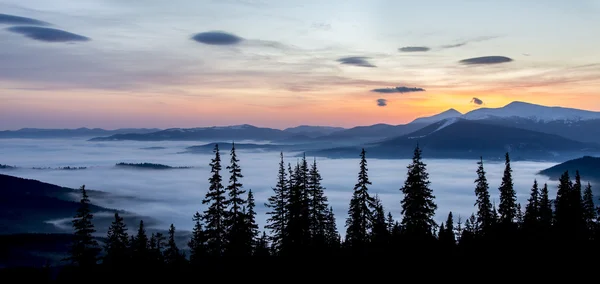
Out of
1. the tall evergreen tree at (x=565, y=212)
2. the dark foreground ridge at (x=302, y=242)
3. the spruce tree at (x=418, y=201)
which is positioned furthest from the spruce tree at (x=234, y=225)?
the tall evergreen tree at (x=565, y=212)

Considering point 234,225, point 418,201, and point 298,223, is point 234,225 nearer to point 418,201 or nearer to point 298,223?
point 298,223

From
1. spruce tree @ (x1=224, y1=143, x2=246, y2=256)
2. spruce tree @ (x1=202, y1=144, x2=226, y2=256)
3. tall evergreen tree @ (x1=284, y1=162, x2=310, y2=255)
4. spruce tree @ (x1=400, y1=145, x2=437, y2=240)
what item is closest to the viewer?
tall evergreen tree @ (x1=284, y1=162, x2=310, y2=255)

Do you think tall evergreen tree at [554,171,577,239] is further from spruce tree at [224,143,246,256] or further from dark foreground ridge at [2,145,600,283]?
spruce tree at [224,143,246,256]

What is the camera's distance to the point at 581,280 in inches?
1059

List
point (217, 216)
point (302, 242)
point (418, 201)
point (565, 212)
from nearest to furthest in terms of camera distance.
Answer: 1. point (302, 242)
2. point (217, 216)
3. point (418, 201)
4. point (565, 212)

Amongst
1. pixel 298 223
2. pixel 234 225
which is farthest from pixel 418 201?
pixel 234 225

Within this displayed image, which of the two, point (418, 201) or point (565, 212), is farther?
point (565, 212)

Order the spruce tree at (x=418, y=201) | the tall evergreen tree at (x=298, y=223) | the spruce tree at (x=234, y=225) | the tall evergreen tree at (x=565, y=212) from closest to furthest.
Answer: the tall evergreen tree at (x=298, y=223) → the spruce tree at (x=234, y=225) → the spruce tree at (x=418, y=201) → the tall evergreen tree at (x=565, y=212)

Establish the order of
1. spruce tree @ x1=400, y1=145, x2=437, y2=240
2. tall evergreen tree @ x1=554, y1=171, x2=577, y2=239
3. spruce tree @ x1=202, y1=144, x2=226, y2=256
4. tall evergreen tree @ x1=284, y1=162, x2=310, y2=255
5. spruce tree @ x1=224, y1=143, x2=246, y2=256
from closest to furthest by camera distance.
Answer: tall evergreen tree @ x1=284, y1=162, x2=310, y2=255, spruce tree @ x1=224, y1=143, x2=246, y2=256, spruce tree @ x1=202, y1=144, x2=226, y2=256, spruce tree @ x1=400, y1=145, x2=437, y2=240, tall evergreen tree @ x1=554, y1=171, x2=577, y2=239

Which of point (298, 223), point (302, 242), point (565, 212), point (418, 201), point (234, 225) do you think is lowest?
point (302, 242)

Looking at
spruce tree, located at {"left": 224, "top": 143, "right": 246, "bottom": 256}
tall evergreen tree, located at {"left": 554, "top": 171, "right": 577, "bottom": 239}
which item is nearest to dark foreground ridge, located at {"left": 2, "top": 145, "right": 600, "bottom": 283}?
spruce tree, located at {"left": 224, "top": 143, "right": 246, "bottom": 256}

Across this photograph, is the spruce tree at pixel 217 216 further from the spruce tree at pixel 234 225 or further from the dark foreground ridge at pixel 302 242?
the spruce tree at pixel 234 225

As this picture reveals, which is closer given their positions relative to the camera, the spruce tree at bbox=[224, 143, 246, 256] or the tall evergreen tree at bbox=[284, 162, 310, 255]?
the tall evergreen tree at bbox=[284, 162, 310, 255]

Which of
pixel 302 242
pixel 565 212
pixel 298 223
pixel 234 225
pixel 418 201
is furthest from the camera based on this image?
pixel 565 212
